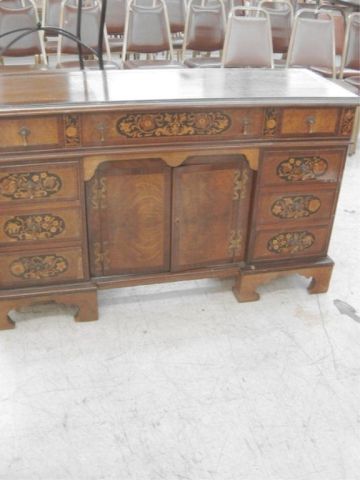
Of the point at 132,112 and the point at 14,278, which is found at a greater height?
the point at 132,112

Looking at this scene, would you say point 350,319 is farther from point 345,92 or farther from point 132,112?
point 132,112

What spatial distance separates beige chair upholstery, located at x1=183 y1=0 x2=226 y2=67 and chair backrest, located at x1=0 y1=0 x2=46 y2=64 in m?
1.15

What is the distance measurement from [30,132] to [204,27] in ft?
9.17

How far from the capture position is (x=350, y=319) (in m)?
2.09

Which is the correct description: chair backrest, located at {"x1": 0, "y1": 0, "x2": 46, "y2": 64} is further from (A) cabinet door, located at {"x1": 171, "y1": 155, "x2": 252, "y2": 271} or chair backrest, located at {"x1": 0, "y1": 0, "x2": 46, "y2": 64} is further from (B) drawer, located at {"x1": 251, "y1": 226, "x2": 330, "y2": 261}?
(B) drawer, located at {"x1": 251, "y1": 226, "x2": 330, "y2": 261}

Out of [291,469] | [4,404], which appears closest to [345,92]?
[291,469]

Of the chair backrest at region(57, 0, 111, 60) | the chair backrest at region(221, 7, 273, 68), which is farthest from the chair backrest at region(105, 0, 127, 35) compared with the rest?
the chair backrest at region(221, 7, 273, 68)

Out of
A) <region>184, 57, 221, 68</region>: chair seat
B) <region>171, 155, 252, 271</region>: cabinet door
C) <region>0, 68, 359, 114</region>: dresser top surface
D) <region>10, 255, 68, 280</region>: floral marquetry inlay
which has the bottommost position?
<region>10, 255, 68, 280</region>: floral marquetry inlay

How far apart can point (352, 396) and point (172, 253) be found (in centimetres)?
84

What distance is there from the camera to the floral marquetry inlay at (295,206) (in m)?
1.99

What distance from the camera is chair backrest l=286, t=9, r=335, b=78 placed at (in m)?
3.54

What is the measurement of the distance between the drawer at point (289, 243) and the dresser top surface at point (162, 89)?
1.75ft

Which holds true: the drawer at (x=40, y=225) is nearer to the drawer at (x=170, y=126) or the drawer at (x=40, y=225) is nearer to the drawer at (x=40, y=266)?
the drawer at (x=40, y=266)

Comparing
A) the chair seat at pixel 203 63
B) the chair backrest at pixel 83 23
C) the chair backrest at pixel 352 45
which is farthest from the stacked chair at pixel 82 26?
the chair backrest at pixel 352 45
